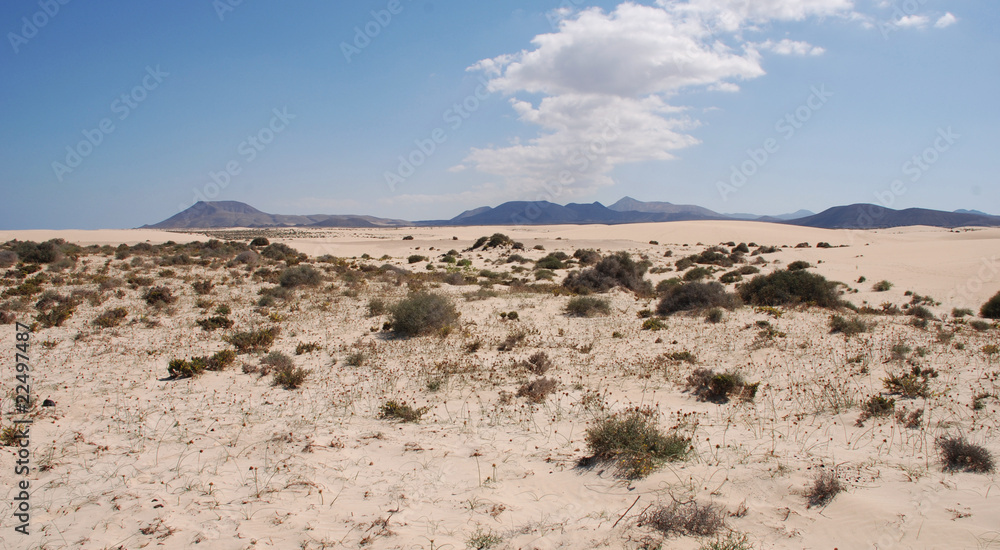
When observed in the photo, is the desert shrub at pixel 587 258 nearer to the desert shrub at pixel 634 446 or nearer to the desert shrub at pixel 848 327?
the desert shrub at pixel 848 327

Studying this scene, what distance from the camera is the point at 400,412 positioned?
662cm

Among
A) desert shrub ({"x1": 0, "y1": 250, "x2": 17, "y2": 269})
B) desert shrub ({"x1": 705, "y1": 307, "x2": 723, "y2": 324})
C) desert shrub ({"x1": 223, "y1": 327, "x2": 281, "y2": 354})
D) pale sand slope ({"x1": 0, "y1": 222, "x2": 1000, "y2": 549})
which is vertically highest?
desert shrub ({"x1": 0, "y1": 250, "x2": 17, "y2": 269})

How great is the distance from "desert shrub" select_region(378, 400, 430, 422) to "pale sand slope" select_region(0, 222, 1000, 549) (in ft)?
0.46

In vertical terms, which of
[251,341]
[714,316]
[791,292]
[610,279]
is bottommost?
[251,341]

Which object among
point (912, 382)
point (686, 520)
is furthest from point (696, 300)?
point (686, 520)

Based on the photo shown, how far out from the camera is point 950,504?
4.14m

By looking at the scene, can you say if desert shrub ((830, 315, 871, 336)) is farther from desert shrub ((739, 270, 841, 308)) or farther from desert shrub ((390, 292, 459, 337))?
desert shrub ((390, 292, 459, 337))

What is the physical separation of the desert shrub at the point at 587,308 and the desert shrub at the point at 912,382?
260 inches

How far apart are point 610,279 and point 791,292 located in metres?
5.75

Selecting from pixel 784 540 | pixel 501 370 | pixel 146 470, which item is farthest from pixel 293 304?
pixel 784 540

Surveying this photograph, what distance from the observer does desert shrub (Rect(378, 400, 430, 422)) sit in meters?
6.55

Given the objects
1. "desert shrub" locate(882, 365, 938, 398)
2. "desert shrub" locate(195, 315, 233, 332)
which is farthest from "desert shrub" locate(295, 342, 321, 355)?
"desert shrub" locate(882, 365, 938, 398)

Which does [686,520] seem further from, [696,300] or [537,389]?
[696,300]

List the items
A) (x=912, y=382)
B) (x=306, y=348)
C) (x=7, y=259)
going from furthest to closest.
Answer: (x=7, y=259) → (x=306, y=348) → (x=912, y=382)
